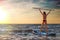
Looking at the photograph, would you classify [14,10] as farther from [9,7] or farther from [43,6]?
[43,6]

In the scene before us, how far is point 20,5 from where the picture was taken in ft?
10.2

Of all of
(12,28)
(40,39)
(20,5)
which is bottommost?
(40,39)

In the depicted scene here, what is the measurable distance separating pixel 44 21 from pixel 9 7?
0.68 m

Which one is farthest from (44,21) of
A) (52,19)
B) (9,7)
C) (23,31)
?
(9,7)

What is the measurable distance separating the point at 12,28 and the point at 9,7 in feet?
1.27

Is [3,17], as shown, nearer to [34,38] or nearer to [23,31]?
[23,31]

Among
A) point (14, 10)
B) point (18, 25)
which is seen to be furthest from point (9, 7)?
point (18, 25)

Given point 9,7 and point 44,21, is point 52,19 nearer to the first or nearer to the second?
point 44,21

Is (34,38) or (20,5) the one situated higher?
(20,5)

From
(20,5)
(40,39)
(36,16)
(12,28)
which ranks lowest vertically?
(40,39)

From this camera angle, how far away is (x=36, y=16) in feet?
10.2

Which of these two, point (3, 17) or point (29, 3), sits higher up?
point (29, 3)

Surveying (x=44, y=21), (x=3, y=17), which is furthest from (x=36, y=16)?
(x=3, y=17)

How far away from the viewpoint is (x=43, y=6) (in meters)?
3.11
